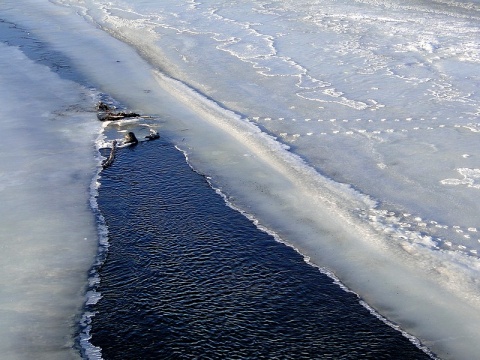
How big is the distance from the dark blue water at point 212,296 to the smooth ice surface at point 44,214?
32 cm

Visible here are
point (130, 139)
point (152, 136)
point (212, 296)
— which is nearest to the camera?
point (212, 296)

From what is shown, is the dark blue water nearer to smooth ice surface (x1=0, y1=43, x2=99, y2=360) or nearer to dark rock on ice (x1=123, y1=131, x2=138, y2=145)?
smooth ice surface (x1=0, y1=43, x2=99, y2=360)

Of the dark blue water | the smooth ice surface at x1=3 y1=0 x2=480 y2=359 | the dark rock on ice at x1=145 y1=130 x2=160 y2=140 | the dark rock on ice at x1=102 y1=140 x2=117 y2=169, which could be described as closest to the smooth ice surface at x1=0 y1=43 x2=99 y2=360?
the dark rock on ice at x1=102 y1=140 x2=117 y2=169

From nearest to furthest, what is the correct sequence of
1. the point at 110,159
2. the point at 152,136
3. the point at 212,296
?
the point at 212,296 < the point at 110,159 < the point at 152,136

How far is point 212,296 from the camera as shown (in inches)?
267

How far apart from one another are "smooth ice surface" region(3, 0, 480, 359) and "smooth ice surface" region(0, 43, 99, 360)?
1.26 meters

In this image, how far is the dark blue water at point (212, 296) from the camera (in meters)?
6.12

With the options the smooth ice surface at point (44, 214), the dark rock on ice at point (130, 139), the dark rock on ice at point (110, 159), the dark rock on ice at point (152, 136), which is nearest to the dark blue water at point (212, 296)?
the smooth ice surface at point (44, 214)

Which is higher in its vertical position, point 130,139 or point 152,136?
point 152,136

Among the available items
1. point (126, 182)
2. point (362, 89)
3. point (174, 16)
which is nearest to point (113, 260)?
point (126, 182)

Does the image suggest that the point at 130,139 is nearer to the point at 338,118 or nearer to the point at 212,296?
the point at 338,118

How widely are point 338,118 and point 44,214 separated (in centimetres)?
477

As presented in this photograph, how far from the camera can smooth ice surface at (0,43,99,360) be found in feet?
21.3

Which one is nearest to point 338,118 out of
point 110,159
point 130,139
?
point 130,139
